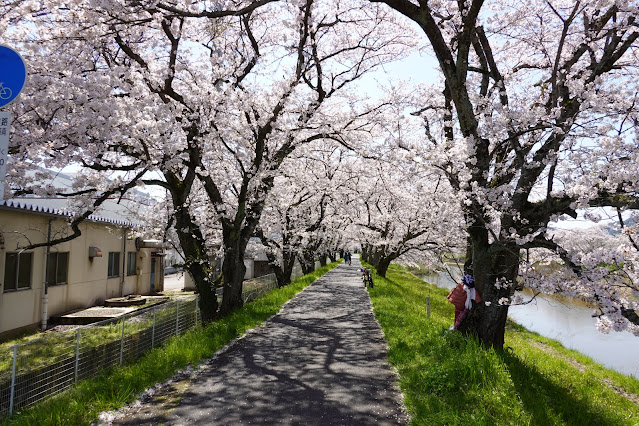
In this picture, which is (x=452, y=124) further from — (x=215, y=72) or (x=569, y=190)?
(x=215, y=72)

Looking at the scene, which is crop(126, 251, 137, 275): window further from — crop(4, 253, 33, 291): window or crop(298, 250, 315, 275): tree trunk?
crop(298, 250, 315, 275): tree trunk

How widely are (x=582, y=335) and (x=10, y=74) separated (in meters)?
22.7

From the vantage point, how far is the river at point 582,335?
14512mm

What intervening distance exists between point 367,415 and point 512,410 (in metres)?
1.65

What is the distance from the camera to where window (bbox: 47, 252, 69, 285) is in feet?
43.8

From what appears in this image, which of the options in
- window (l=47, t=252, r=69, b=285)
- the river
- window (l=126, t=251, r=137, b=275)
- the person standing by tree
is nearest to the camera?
the person standing by tree

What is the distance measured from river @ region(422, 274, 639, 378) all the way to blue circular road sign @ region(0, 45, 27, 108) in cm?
1104

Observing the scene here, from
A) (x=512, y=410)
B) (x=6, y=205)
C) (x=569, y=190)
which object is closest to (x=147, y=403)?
(x=512, y=410)

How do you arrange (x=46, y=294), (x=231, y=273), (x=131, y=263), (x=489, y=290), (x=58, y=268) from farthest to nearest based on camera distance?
1. (x=131, y=263)
2. (x=58, y=268)
3. (x=46, y=294)
4. (x=231, y=273)
5. (x=489, y=290)

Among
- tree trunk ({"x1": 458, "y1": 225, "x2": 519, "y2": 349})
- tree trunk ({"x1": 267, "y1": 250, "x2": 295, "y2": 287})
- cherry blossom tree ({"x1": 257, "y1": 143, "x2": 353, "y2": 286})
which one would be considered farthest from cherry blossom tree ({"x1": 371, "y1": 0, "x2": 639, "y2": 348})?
tree trunk ({"x1": 267, "y1": 250, "x2": 295, "y2": 287})

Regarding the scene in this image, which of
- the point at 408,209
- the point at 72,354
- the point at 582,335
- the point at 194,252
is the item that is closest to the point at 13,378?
the point at 72,354

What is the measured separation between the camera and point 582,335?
18953mm

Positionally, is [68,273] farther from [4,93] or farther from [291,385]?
[4,93]

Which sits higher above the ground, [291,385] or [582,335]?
[291,385]
